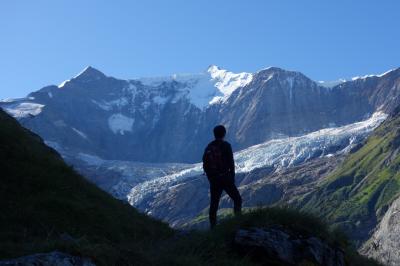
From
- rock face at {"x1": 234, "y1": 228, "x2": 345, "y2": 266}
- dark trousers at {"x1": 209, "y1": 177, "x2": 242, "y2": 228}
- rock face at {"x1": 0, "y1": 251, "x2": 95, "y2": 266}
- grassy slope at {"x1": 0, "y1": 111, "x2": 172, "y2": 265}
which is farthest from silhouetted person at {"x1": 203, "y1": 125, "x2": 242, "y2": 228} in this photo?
rock face at {"x1": 0, "y1": 251, "x2": 95, "y2": 266}

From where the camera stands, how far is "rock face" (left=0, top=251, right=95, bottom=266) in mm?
10109

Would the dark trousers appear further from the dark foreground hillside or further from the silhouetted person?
the dark foreground hillside

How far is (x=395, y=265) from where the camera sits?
71.5ft

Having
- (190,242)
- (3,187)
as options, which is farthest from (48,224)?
(190,242)

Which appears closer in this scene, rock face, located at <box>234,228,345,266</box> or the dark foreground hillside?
the dark foreground hillside

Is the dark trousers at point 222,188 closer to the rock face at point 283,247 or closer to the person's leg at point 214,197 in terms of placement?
the person's leg at point 214,197

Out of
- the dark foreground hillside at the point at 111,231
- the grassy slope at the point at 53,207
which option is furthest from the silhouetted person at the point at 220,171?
the grassy slope at the point at 53,207

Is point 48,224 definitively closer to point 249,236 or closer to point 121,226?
point 121,226

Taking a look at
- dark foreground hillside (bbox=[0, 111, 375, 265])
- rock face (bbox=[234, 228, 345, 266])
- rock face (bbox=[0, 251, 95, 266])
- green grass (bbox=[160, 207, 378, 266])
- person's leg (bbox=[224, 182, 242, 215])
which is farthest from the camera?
person's leg (bbox=[224, 182, 242, 215])

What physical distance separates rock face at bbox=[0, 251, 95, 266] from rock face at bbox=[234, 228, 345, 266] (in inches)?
191

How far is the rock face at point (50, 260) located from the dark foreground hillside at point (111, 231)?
0.60 ft

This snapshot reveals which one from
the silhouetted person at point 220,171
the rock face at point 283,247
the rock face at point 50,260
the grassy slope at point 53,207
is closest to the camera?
the rock face at point 50,260

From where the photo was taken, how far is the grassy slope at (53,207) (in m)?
17.7

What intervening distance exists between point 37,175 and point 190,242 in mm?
8552
